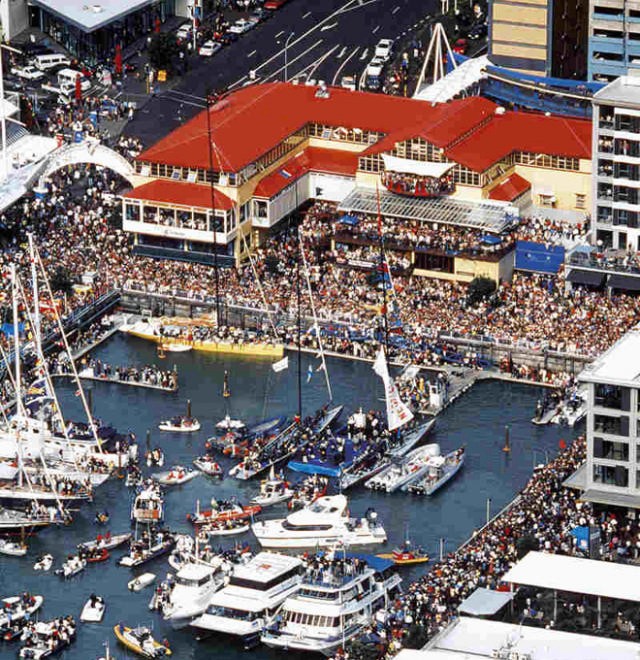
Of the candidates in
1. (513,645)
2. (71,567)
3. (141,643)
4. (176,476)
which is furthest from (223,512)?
(513,645)

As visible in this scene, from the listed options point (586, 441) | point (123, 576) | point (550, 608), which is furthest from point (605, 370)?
point (123, 576)

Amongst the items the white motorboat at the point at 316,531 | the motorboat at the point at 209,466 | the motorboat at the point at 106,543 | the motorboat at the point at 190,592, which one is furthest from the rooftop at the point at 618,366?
the motorboat at the point at 106,543

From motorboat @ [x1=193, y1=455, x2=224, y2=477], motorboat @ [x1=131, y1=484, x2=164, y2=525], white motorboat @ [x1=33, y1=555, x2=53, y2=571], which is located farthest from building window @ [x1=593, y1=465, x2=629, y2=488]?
white motorboat @ [x1=33, y1=555, x2=53, y2=571]

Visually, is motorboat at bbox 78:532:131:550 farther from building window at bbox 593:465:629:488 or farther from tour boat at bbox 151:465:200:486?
building window at bbox 593:465:629:488

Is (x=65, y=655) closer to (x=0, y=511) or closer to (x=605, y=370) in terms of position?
(x=0, y=511)

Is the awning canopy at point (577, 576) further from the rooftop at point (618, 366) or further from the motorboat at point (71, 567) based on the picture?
the motorboat at point (71, 567)
